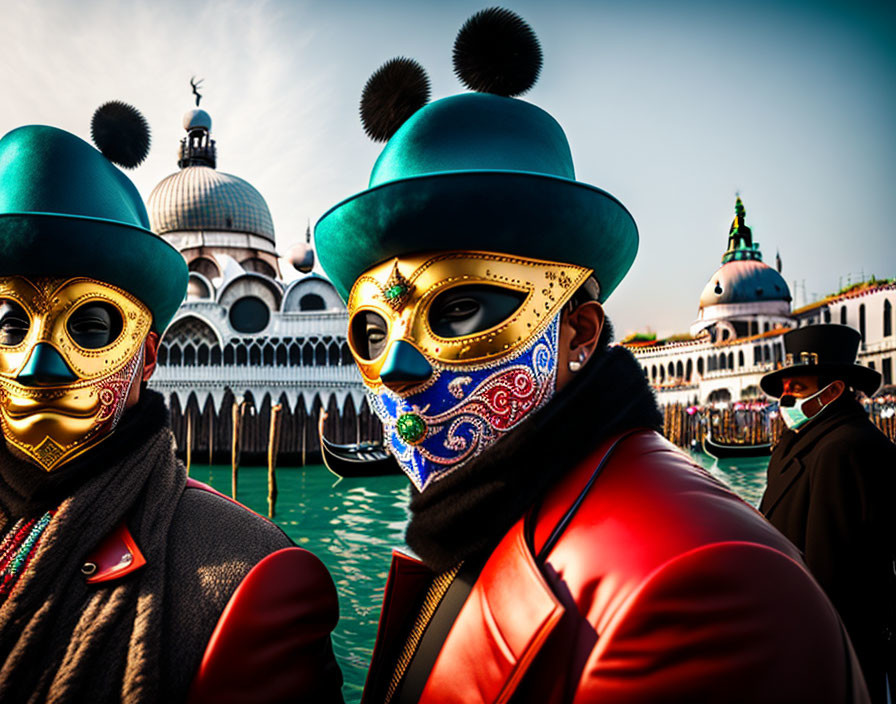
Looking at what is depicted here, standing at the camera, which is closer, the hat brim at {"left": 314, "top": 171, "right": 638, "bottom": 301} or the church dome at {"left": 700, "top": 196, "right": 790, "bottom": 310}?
the hat brim at {"left": 314, "top": 171, "right": 638, "bottom": 301}

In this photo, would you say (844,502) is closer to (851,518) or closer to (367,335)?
(851,518)

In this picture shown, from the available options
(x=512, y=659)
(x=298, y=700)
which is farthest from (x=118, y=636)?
(x=512, y=659)

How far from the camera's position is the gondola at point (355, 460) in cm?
1908

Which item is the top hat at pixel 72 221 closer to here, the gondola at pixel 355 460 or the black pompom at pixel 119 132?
the black pompom at pixel 119 132

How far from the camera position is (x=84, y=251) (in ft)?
6.39

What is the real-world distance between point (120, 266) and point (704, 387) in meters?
37.6

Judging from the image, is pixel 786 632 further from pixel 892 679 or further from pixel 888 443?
pixel 888 443

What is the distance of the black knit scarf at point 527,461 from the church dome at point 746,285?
158 feet

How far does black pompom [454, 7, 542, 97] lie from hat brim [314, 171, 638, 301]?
0.43m

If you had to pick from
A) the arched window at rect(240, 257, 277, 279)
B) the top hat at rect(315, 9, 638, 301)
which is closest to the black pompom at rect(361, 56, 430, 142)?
the top hat at rect(315, 9, 638, 301)

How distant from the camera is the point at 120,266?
2.02m

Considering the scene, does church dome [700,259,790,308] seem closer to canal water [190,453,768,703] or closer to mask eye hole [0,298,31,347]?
canal water [190,453,768,703]

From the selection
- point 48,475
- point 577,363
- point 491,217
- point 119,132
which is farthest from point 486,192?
point 119,132

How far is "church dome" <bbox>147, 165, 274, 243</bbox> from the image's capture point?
29500 mm
